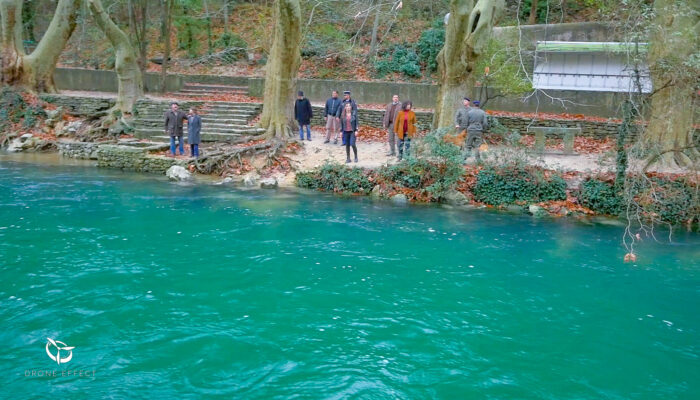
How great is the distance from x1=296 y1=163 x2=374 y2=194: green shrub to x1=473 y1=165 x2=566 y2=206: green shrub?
2.88 metres

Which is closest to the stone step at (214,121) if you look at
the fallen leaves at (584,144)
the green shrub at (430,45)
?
the fallen leaves at (584,144)

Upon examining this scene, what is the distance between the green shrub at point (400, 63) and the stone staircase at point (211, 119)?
7.12m

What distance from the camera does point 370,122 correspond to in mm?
20469

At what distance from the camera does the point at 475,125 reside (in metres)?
14.7

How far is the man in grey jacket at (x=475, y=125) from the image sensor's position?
1467cm

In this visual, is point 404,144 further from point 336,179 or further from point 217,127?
point 217,127

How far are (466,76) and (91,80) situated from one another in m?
18.7

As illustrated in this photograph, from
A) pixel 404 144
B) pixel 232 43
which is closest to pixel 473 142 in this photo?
pixel 404 144

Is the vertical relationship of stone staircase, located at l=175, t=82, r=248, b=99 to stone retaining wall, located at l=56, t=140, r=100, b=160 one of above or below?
above

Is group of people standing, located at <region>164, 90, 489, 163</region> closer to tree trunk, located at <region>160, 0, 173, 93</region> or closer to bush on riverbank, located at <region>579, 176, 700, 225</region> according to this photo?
bush on riverbank, located at <region>579, 176, 700, 225</region>

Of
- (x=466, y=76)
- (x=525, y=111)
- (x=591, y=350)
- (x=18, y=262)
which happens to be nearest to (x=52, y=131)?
(x=18, y=262)

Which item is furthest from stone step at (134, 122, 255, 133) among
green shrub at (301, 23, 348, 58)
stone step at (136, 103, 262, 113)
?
green shrub at (301, 23, 348, 58)

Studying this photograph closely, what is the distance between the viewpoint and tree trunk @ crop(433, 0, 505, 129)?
1556 cm

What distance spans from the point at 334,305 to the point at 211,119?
517 inches
